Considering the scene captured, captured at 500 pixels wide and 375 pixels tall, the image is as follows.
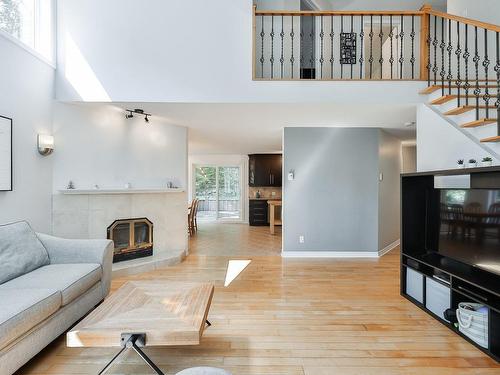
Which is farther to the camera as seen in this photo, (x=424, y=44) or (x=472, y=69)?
(x=472, y=69)

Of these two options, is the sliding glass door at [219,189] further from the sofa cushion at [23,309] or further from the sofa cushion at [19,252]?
the sofa cushion at [23,309]

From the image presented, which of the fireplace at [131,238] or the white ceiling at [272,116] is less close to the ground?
the white ceiling at [272,116]

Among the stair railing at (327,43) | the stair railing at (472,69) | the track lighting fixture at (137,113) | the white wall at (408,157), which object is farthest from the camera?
the white wall at (408,157)

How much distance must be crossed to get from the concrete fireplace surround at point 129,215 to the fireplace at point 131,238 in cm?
9

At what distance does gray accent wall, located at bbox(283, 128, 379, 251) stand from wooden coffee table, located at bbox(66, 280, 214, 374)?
126 inches

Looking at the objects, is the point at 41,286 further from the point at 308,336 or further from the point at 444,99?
the point at 444,99

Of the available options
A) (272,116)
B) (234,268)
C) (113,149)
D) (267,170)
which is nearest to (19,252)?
(113,149)

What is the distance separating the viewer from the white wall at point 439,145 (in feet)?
10.3

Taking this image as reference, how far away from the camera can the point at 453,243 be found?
2900 millimetres

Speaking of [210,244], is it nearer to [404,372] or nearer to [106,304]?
[106,304]

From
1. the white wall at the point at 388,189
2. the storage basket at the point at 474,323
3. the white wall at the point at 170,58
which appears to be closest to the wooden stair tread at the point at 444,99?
the white wall at the point at 170,58

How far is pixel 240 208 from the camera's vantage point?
9.93 m

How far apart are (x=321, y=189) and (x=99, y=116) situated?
3905 mm

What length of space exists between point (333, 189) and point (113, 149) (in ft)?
12.6
